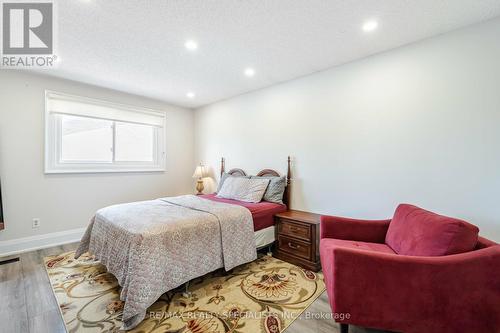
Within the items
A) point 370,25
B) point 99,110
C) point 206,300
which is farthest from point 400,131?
point 99,110

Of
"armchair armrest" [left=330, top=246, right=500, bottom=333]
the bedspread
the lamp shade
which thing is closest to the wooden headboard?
the lamp shade

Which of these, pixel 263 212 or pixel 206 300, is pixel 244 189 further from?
pixel 206 300

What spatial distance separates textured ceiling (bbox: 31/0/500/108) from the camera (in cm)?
179

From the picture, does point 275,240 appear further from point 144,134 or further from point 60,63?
point 60,63

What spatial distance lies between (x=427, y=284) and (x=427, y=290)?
0.03m

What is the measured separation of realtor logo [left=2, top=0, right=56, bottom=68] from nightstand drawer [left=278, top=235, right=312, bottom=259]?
10.3ft

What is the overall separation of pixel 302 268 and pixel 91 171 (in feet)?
11.3

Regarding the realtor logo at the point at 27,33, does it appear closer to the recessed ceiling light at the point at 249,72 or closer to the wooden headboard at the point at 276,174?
the recessed ceiling light at the point at 249,72

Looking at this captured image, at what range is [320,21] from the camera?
1970mm

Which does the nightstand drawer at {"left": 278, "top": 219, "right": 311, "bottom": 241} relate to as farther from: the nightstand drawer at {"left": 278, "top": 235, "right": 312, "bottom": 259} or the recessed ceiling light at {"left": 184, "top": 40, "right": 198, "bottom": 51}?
the recessed ceiling light at {"left": 184, "top": 40, "right": 198, "bottom": 51}

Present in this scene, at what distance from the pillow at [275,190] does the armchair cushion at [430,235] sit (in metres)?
1.48

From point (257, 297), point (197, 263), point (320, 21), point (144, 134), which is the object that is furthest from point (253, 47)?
point (144, 134)

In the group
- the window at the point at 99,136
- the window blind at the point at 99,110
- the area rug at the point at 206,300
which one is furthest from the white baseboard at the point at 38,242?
the window blind at the point at 99,110

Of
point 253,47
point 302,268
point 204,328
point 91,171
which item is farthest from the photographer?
point 91,171
